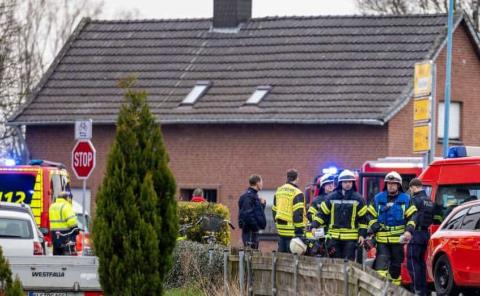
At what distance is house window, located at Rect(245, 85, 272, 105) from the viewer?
45312mm

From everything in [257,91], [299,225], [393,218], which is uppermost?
[257,91]

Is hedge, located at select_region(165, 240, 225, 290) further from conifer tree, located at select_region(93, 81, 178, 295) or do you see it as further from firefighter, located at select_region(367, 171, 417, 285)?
conifer tree, located at select_region(93, 81, 178, 295)

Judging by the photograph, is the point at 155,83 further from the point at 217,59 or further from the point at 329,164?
the point at 329,164

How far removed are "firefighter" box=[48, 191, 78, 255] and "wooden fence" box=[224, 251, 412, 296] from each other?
665 centimetres

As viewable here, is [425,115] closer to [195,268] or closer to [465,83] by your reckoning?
[195,268]

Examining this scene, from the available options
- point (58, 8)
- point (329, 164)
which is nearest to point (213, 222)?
point (329, 164)

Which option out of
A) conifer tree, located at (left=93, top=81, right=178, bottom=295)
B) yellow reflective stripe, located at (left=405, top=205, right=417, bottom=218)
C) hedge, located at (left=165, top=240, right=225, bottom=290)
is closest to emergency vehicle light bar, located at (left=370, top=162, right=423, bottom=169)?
hedge, located at (left=165, top=240, right=225, bottom=290)

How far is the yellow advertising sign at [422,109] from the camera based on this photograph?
101ft

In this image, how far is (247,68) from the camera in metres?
47.1

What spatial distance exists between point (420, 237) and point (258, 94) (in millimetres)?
24527

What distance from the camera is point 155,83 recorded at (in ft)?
157

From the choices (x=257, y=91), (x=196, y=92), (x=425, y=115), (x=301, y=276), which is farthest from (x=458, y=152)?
(x=196, y=92)

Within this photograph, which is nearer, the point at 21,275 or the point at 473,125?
the point at 21,275

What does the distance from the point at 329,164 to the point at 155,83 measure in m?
7.18
